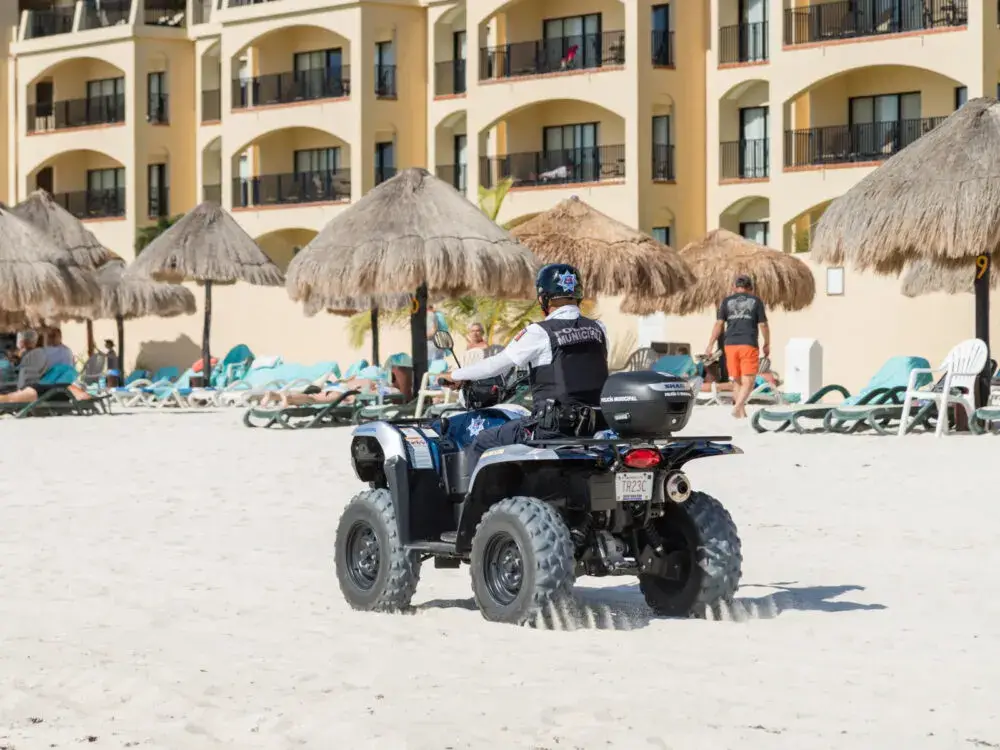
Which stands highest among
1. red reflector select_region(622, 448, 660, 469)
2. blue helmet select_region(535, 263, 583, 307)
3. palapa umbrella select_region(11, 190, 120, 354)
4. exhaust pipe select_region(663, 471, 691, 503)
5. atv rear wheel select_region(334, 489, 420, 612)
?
palapa umbrella select_region(11, 190, 120, 354)

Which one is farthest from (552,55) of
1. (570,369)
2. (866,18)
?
(570,369)

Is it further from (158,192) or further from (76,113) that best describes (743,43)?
(76,113)

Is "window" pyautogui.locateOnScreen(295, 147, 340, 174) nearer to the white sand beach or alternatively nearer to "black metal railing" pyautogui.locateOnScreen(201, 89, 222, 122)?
"black metal railing" pyautogui.locateOnScreen(201, 89, 222, 122)

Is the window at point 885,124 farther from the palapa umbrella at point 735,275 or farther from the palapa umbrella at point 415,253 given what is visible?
the palapa umbrella at point 415,253

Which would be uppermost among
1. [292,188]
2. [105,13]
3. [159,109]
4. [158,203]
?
[105,13]

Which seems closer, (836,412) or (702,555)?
(702,555)

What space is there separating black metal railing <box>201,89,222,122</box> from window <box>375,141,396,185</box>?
6592 millimetres

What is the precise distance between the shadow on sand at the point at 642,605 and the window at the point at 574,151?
3619cm

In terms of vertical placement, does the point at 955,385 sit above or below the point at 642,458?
below

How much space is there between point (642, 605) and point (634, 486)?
1.10m

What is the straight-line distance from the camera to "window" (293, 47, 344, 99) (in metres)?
49.8

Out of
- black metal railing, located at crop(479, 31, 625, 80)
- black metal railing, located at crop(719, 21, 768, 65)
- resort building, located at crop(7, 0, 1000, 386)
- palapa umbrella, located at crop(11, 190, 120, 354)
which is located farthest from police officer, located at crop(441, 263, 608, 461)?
black metal railing, located at crop(479, 31, 625, 80)

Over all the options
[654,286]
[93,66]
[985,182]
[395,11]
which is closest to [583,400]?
[985,182]

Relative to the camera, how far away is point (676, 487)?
7.39 meters
